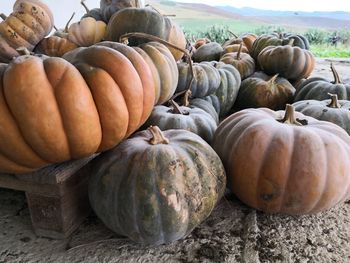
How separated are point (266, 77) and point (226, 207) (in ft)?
4.89

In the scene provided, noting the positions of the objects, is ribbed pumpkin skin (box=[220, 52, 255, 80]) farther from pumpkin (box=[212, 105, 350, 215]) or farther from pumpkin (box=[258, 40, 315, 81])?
pumpkin (box=[212, 105, 350, 215])

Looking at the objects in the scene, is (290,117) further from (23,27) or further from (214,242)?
(23,27)

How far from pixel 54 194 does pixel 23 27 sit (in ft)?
4.00

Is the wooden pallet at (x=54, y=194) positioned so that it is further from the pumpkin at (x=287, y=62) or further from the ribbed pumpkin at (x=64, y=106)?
the pumpkin at (x=287, y=62)

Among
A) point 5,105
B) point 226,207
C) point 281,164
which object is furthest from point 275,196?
point 5,105

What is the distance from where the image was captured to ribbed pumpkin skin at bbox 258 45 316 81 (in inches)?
101

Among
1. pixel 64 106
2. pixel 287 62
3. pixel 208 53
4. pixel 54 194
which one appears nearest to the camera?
pixel 64 106

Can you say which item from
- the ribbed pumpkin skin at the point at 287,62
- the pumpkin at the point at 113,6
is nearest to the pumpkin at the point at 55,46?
the pumpkin at the point at 113,6

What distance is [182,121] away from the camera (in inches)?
59.9

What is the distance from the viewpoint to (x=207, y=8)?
13883mm

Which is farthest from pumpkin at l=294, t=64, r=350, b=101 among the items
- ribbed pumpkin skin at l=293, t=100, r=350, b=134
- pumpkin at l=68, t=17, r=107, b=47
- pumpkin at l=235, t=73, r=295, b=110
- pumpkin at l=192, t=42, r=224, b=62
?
pumpkin at l=68, t=17, r=107, b=47

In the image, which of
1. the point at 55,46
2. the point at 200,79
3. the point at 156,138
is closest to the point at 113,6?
the point at 55,46

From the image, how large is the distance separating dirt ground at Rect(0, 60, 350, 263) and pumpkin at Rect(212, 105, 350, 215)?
71mm

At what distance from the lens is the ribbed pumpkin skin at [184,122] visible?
152 cm
